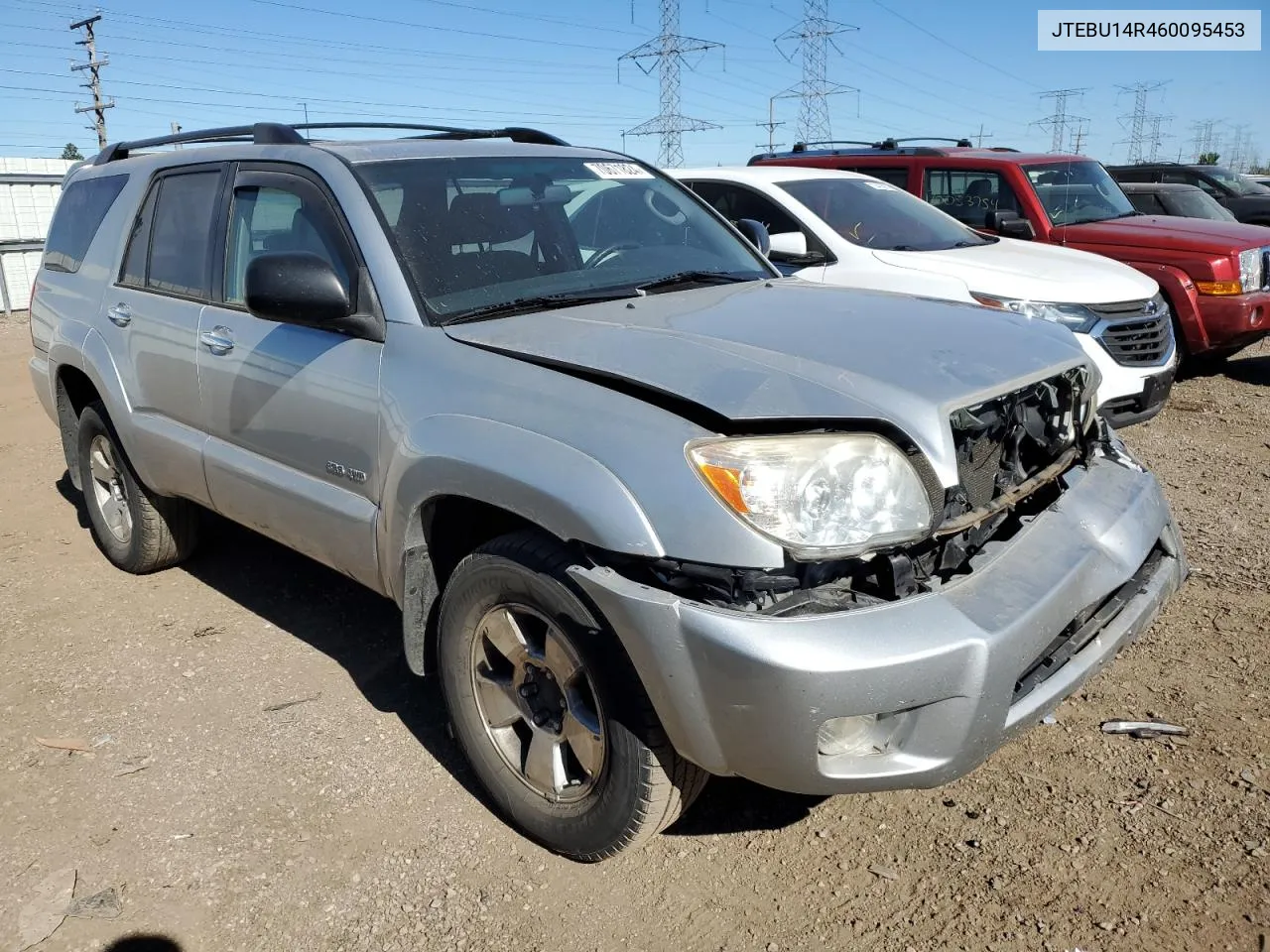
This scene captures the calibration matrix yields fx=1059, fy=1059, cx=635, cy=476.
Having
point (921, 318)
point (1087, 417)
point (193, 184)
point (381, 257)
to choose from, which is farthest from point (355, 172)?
point (1087, 417)

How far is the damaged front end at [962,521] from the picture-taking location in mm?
2289

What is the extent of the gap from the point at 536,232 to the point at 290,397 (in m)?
0.97

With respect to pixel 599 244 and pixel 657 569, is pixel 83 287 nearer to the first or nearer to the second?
pixel 599 244

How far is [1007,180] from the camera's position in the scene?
8.82 meters

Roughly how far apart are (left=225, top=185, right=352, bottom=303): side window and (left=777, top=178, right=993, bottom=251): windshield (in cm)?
438

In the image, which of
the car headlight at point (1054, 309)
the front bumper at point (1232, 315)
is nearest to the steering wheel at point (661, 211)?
the car headlight at point (1054, 309)

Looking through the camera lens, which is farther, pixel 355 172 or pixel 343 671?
pixel 343 671

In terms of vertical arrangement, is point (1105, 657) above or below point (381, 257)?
below

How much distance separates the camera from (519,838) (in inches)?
117

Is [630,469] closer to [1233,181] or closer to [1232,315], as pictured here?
[1232,315]

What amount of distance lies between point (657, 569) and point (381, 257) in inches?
57.0

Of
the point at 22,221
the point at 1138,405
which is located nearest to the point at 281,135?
the point at 1138,405

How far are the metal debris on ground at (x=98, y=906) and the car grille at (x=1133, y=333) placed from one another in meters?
5.92

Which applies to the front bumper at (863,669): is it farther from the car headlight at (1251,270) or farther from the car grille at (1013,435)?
the car headlight at (1251,270)
